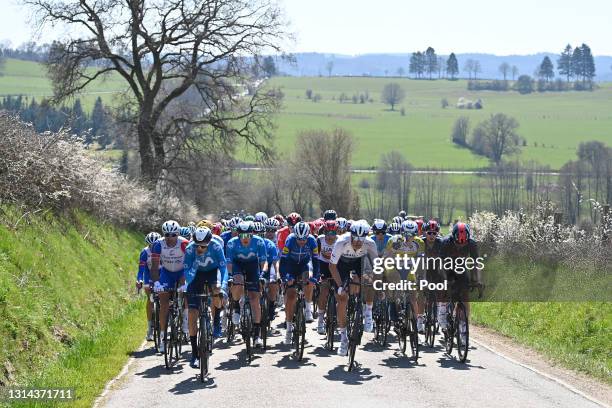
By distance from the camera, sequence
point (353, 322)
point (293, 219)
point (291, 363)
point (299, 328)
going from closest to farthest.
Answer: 1. point (353, 322)
2. point (291, 363)
3. point (299, 328)
4. point (293, 219)

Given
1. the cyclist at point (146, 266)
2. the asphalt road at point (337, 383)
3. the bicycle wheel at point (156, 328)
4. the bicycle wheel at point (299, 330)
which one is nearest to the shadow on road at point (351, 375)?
the asphalt road at point (337, 383)

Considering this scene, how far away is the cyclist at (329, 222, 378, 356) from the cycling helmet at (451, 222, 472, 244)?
1497 mm

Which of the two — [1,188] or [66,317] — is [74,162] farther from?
[66,317]

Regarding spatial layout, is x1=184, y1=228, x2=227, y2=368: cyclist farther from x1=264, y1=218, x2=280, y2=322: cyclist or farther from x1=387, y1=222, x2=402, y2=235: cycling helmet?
x1=387, y1=222, x2=402, y2=235: cycling helmet

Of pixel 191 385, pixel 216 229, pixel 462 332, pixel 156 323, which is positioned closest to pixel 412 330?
pixel 462 332

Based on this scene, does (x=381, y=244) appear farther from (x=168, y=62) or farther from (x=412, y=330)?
(x=168, y=62)

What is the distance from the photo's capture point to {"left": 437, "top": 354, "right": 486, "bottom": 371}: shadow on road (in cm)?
1438

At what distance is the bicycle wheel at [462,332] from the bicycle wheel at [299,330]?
2.49m

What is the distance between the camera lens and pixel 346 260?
48.7 feet

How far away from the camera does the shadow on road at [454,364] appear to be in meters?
14.4

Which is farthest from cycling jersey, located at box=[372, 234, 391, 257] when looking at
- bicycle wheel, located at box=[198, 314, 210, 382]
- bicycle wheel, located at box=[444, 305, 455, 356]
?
bicycle wheel, located at box=[198, 314, 210, 382]

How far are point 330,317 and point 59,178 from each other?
10535 millimetres

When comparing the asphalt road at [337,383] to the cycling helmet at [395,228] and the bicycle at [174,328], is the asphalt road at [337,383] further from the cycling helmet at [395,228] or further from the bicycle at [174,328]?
the cycling helmet at [395,228]

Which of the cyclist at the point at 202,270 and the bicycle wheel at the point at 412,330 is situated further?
the bicycle wheel at the point at 412,330
